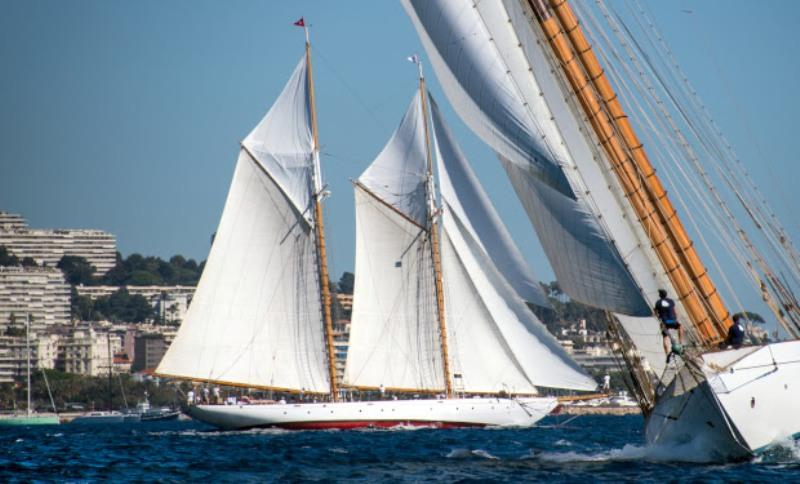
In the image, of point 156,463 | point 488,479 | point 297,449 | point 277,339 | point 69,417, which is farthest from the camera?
point 69,417

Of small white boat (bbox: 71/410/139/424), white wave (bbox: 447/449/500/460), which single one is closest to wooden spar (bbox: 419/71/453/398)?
white wave (bbox: 447/449/500/460)

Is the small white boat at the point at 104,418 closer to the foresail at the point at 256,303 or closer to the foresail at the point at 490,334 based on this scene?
the foresail at the point at 256,303

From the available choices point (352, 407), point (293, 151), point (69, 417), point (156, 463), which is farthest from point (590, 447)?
point (69, 417)

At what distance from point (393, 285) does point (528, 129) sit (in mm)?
44639

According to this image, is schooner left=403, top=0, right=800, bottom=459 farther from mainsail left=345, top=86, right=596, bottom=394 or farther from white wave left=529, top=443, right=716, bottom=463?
mainsail left=345, top=86, right=596, bottom=394

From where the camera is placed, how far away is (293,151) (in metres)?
79.2

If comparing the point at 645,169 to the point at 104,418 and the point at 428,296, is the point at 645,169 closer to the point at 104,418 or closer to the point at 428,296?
the point at 428,296

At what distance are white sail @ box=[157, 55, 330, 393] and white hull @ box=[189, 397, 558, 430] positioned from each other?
5.06 feet

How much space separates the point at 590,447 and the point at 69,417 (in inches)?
4840

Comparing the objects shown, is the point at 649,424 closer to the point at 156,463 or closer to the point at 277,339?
the point at 156,463

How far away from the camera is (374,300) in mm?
78188

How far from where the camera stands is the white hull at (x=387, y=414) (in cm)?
7725

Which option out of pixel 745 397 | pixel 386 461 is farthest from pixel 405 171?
pixel 745 397

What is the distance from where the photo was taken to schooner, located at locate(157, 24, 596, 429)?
74.5 meters
